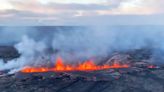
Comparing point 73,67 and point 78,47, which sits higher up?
point 73,67

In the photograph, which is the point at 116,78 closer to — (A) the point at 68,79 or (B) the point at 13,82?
(A) the point at 68,79

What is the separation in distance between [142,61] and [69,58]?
37.9 ft

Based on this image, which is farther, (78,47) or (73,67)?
(78,47)

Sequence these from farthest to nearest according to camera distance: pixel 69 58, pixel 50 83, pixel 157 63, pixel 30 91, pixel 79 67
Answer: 1. pixel 69 58
2. pixel 157 63
3. pixel 79 67
4. pixel 50 83
5. pixel 30 91

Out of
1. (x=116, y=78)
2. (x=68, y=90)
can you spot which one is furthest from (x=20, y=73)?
(x=116, y=78)

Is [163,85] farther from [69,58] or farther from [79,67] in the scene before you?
[69,58]

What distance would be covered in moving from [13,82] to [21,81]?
36.3 inches

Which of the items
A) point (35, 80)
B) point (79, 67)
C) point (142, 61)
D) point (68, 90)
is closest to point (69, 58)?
point (79, 67)

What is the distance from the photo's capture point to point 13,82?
3769 centimetres

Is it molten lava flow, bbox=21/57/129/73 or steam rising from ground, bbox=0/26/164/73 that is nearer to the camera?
molten lava flow, bbox=21/57/129/73

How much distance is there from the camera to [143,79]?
3859cm

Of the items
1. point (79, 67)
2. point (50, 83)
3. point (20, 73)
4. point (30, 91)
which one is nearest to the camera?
point (30, 91)

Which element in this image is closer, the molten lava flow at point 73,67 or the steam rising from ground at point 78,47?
the molten lava flow at point 73,67

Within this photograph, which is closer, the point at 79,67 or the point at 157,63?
the point at 79,67
